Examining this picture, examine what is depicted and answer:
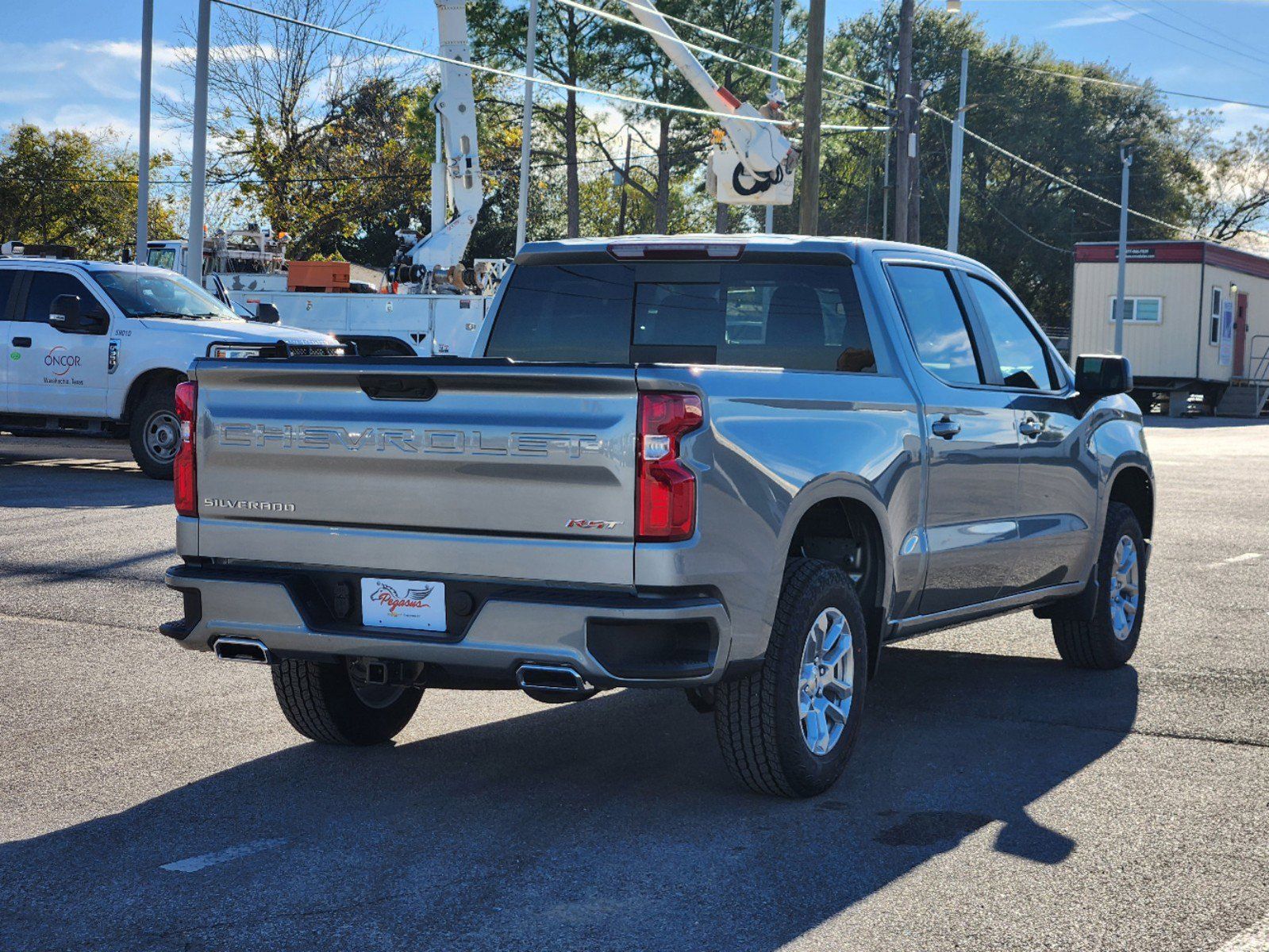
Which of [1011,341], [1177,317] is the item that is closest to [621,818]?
[1011,341]

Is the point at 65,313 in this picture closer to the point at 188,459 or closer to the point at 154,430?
the point at 154,430

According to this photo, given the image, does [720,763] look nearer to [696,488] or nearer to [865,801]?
A: [865,801]

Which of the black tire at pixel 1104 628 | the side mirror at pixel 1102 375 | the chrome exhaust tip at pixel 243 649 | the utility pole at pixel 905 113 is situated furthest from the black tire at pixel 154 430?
the utility pole at pixel 905 113

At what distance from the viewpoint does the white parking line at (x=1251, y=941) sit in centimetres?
400

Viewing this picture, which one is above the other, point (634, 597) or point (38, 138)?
point (38, 138)

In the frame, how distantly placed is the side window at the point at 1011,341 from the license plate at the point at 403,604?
3.05 meters

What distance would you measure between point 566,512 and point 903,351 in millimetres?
1936

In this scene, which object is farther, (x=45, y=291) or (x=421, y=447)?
(x=45, y=291)

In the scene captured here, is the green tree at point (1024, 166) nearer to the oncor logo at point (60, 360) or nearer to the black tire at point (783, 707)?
the oncor logo at point (60, 360)

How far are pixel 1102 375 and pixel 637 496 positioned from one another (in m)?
3.43

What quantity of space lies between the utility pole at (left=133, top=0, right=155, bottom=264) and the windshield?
1196cm

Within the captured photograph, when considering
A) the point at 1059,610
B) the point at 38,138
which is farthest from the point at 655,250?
the point at 38,138

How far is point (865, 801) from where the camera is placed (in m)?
5.38

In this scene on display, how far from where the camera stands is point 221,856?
184 inches
